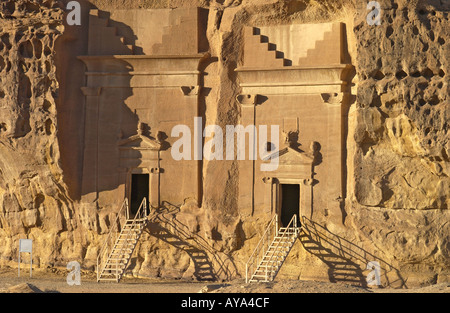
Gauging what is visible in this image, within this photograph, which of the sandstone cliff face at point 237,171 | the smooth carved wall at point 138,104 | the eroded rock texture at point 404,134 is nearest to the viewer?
the eroded rock texture at point 404,134

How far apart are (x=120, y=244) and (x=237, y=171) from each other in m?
3.62

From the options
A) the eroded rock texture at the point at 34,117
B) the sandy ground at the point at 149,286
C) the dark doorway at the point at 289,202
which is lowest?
the sandy ground at the point at 149,286

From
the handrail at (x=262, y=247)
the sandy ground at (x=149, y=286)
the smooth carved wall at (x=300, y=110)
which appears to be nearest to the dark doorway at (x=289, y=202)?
the smooth carved wall at (x=300, y=110)

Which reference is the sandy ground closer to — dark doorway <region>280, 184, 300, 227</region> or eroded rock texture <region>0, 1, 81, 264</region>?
eroded rock texture <region>0, 1, 81, 264</region>

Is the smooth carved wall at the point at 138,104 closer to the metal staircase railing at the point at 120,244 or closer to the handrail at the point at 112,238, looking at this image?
the handrail at the point at 112,238

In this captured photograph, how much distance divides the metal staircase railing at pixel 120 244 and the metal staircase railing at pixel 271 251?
3075 mm

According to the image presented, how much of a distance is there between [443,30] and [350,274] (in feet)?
21.1

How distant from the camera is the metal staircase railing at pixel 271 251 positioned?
2512 centimetres

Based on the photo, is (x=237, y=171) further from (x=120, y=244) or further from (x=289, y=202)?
(x=120, y=244)

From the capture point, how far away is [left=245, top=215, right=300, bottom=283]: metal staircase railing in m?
25.1

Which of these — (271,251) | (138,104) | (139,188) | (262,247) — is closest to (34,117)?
(138,104)

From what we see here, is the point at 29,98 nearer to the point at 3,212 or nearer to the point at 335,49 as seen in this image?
the point at 3,212

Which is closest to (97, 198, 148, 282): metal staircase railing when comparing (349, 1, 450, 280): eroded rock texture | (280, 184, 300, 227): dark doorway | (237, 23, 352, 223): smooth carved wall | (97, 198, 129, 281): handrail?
(97, 198, 129, 281): handrail

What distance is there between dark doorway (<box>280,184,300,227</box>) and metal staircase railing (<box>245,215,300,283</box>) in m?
0.21
